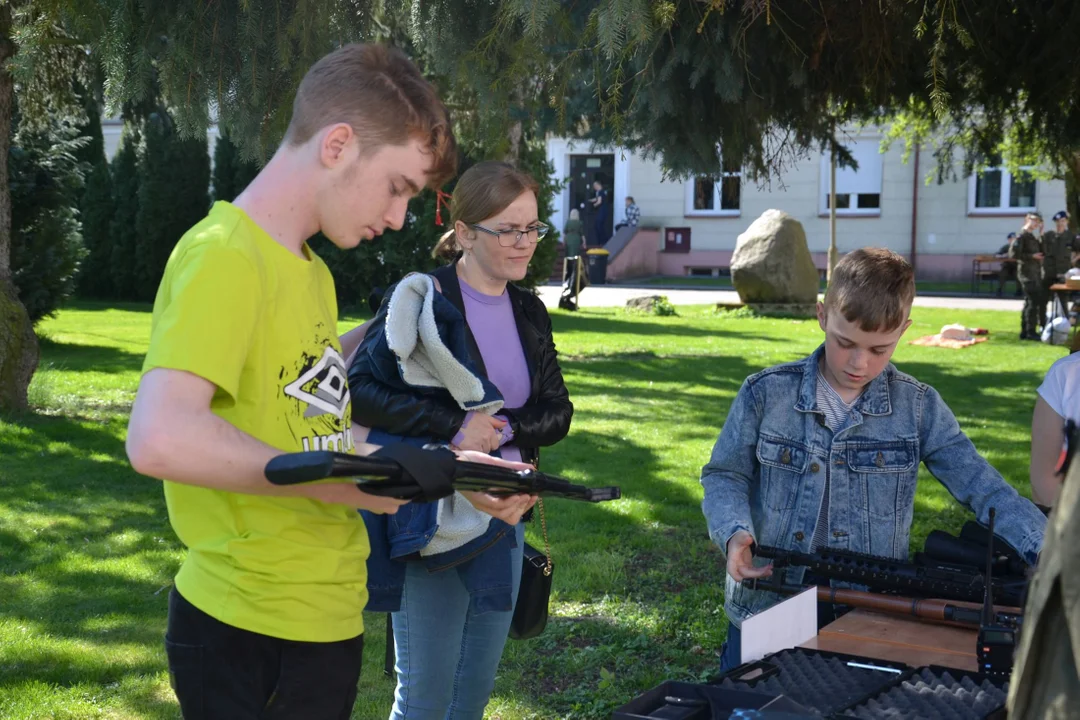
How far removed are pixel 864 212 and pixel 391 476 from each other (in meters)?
32.1

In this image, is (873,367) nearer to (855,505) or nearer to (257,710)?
(855,505)

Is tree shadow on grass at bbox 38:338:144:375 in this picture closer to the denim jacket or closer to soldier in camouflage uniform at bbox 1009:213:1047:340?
the denim jacket

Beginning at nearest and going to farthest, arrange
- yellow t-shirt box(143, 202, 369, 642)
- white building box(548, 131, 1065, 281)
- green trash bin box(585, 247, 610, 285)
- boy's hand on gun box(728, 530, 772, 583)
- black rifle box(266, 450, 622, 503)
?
1. black rifle box(266, 450, 622, 503)
2. yellow t-shirt box(143, 202, 369, 642)
3. boy's hand on gun box(728, 530, 772, 583)
4. green trash bin box(585, 247, 610, 285)
5. white building box(548, 131, 1065, 281)

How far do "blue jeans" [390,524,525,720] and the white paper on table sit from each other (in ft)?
3.00

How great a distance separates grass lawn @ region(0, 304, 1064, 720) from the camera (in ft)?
14.9

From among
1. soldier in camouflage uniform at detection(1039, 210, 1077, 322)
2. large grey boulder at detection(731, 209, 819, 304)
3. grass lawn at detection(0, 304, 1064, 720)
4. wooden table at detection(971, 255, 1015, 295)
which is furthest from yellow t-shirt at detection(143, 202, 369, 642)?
wooden table at detection(971, 255, 1015, 295)

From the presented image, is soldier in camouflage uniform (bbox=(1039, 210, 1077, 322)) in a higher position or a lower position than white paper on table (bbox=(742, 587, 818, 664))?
higher

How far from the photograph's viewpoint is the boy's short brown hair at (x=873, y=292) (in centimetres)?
290

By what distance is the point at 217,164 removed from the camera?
869 inches

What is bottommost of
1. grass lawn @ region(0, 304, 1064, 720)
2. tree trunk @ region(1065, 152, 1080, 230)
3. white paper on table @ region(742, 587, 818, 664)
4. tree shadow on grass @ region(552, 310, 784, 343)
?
grass lawn @ region(0, 304, 1064, 720)

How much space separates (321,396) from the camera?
80.1 inches

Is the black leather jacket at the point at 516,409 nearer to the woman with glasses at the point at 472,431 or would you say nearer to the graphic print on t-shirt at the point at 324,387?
the woman with glasses at the point at 472,431

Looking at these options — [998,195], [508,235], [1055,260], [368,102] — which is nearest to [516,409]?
[508,235]

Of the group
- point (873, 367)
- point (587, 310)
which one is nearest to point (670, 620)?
point (873, 367)
